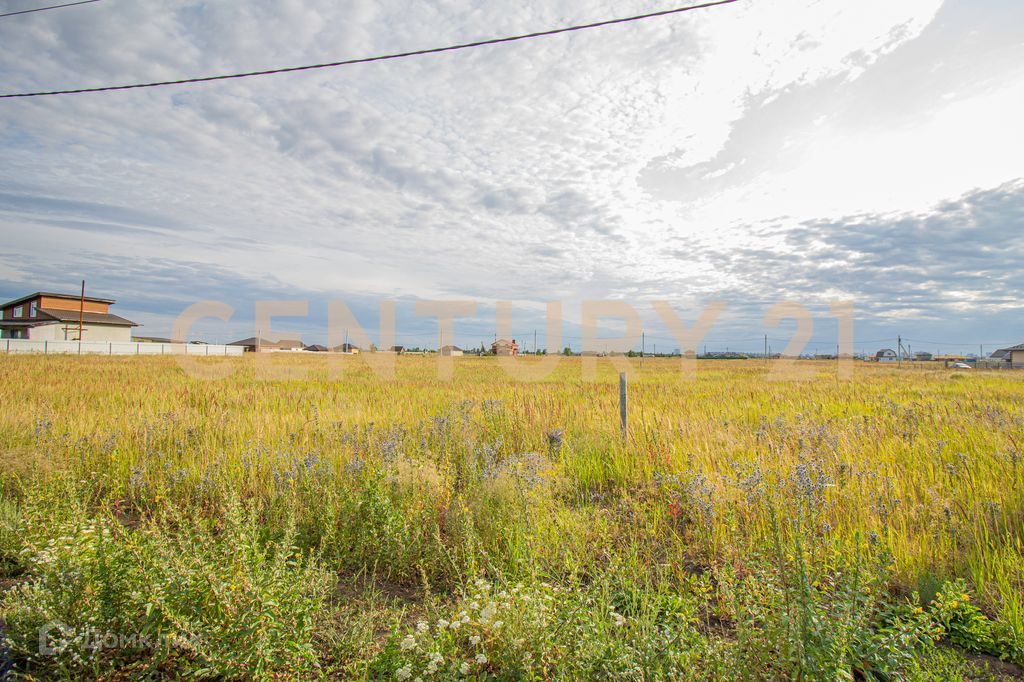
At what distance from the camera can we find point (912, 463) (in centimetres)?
534

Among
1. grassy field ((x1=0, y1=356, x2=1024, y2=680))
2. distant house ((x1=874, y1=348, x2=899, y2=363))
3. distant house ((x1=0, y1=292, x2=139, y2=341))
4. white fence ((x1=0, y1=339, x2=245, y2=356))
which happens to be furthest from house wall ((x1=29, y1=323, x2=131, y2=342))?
distant house ((x1=874, y1=348, x2=899, y2=363))

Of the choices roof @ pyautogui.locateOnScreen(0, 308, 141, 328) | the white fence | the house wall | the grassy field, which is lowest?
the grassy field

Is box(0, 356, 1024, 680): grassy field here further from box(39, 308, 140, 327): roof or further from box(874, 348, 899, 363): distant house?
box(874, 348, 899, 363): distant house

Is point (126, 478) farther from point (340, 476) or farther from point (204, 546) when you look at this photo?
point (204, 546)

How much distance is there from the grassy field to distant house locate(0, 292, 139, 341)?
5467cm

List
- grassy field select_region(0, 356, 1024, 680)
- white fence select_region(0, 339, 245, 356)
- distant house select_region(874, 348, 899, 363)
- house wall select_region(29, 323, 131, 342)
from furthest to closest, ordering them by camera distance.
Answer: distant house select_region(874, 348, 899, 363) < house wall select_region(29, 323, 131, 342) < white fence select_region(0, 339, 245, 356) < grassy field select_region(0, 356, 1024, 680)

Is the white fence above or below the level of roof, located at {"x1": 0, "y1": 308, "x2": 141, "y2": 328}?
below

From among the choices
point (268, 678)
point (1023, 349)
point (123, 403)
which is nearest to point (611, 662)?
point (268, 678)

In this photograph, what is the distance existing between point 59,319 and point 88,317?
377cm

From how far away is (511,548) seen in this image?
129 inches

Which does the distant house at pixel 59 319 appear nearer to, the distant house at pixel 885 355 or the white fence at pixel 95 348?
the white fence at pixel 95 348

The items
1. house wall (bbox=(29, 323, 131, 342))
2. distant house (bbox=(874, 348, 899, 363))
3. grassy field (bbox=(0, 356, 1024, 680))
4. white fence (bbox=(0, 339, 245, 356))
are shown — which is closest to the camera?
grassy field (bbox=(0, 356, 1024, 680))

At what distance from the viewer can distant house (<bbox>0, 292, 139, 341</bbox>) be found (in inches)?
1829

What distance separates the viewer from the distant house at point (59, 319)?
46.5 m
